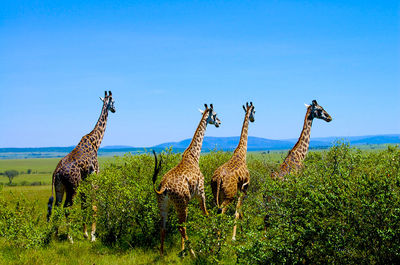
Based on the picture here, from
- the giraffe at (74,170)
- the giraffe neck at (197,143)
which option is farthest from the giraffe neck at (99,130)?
the giraffe neck at (197,143)

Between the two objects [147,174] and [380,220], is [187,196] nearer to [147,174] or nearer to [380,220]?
[147,174]

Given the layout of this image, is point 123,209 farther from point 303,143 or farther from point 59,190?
point 303,143

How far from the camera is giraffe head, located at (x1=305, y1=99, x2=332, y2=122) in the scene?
15961 mm

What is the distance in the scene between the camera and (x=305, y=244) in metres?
8.22

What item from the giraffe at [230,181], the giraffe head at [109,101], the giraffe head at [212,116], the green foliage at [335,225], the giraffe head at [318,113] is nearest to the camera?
the green foliage at [335,225]

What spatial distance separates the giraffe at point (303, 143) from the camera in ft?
45.5

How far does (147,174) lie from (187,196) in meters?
3.80

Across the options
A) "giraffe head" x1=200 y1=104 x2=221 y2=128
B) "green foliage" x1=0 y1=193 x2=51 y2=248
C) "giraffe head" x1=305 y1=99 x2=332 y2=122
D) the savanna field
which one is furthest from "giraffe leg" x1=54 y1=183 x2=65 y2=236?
"giraffe head" x1=305 y1=99 x2=332 y2=122

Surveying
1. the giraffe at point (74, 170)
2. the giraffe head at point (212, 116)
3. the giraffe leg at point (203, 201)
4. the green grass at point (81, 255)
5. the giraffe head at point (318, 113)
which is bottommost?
the green grass at point (81, 255)

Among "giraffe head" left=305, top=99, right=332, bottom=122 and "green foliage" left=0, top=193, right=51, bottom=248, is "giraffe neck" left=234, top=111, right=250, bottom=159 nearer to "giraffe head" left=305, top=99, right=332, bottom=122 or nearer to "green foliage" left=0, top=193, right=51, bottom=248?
"giraffe head" left=305, top=99, right=332, bottom=122

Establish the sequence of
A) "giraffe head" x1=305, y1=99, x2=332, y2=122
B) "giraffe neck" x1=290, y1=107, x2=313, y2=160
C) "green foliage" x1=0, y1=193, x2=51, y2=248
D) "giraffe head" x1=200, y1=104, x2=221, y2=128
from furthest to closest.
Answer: "giraffe head" x1=305, y1=99, x2=332, y2=122, "giraffe neck" x1=290, y1=107, x2=313, y2=160, "giraffe head" x1=200, y1=104, x2=221, y2=128, "green foliage" x1=0, y1=193, x2=51, y2=248

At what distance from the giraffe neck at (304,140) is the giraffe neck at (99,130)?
25.6 ft

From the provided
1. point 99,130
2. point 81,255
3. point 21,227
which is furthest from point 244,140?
point 21,227

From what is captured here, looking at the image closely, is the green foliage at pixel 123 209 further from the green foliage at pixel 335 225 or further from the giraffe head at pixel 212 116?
the green foliage at pixel 335 225
